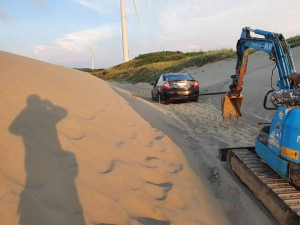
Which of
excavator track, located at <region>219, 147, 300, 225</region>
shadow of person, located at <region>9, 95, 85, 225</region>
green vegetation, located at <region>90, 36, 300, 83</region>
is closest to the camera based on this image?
shadow of person, located at <region>9, 95, 85, 225</region>

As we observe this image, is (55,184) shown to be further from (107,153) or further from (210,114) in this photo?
→ (210,114)

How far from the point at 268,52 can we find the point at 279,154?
2064 millimetres

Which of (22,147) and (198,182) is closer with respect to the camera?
(22,147)

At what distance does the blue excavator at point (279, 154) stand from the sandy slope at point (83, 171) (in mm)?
698

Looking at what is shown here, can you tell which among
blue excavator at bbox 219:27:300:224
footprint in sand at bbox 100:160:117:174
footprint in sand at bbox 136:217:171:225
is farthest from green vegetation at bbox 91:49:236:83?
footprint in sand at bbox 136:217:171:225

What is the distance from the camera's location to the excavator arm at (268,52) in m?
4.46

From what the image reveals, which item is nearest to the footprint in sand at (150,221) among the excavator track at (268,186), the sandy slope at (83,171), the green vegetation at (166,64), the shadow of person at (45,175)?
the sandy slope at (83,171)

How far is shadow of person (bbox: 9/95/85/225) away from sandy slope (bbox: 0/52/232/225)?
1cm

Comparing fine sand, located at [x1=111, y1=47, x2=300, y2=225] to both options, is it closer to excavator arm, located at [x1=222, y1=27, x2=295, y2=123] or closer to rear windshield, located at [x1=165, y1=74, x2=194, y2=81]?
excavator arm, located at [x1=222, y1=27, x2=295, y2=123]

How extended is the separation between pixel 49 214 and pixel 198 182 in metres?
2.45

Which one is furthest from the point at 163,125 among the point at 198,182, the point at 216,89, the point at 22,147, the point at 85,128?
the point at 216,89

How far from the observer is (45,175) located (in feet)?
11.5

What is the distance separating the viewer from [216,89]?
16.0 m

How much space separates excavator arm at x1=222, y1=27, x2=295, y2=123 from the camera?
4.46 m
